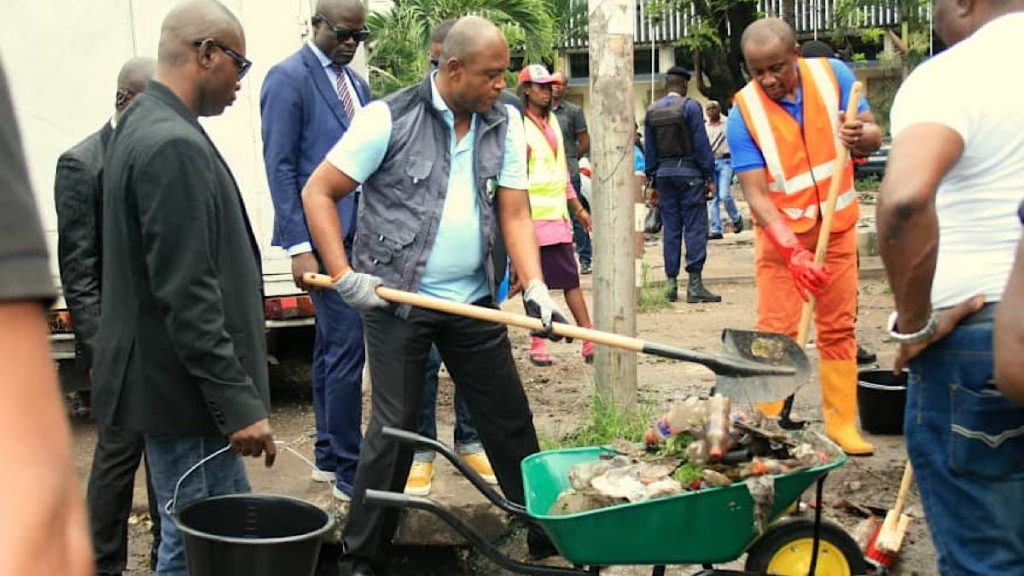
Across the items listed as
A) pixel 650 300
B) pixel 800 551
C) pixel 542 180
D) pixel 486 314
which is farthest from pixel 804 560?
pixel 650 300

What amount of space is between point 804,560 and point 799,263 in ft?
5.04

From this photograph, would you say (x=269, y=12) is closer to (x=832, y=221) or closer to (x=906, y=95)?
(x=832, y=221)

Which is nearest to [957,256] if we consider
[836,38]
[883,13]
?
[836,38]

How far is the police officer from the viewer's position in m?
10.8

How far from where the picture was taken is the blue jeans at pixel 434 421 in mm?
5383

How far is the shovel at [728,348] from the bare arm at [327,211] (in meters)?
0.08

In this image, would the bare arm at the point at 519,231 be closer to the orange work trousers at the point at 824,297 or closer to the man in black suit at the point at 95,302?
the orange work trousers at the point at 824,297

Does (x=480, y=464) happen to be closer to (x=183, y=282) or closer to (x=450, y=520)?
(x=450, y=520)

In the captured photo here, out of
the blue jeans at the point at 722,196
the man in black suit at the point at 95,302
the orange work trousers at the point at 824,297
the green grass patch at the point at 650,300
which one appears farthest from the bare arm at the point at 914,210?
the blue jeans at the point at 722,196

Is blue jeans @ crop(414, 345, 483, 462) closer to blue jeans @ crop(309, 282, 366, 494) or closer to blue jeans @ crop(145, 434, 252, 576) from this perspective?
blue jeans @ crop(309, 282, 366, 494)

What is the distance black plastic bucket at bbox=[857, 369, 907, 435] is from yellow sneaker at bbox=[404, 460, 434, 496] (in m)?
2.26

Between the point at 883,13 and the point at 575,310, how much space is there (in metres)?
24.1

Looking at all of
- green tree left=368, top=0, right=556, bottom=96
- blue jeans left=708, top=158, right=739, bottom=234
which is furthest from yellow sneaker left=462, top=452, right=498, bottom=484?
blue jeans left=708, top=158, right=739, bottom=234

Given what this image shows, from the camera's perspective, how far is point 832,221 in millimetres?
5410
